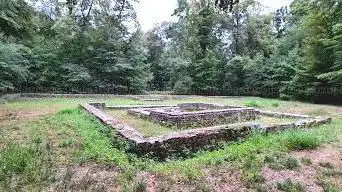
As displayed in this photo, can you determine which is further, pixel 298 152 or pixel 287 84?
pixel 287 84

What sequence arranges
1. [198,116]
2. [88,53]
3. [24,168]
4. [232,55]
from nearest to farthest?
[24,168]
[198,116]
[88,53]
[232,55]

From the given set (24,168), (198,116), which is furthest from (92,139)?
(198,116)

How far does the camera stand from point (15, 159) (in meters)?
5.71

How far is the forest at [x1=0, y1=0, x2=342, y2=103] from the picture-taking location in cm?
2381

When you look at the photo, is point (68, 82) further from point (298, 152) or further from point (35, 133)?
point (298, 152)

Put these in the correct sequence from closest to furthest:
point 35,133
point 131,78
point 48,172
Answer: point 48,172, point 35,133, point 131,78

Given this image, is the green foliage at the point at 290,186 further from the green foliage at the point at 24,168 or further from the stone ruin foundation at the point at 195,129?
the green foliage at the point at 24,168

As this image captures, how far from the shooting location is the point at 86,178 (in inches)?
207

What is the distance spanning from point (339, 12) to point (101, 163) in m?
5.64

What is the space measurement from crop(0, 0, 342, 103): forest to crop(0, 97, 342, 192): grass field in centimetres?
1381

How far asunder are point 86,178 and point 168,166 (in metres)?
1.52

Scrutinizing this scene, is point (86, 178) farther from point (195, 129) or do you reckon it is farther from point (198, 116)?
point (198, 116)

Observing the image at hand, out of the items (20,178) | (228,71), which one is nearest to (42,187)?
(20,178)

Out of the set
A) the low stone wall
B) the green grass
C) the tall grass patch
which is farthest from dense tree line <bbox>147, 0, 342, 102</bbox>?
the green grass
